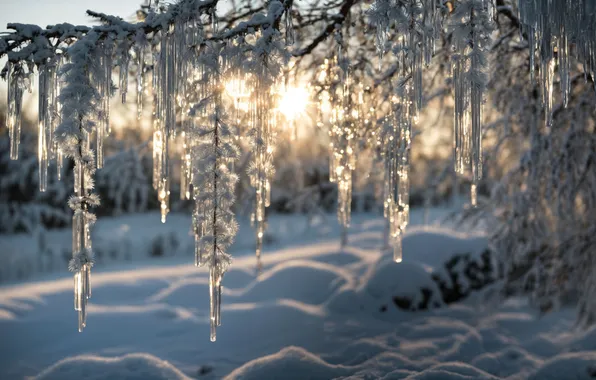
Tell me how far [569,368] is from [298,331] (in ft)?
10.4

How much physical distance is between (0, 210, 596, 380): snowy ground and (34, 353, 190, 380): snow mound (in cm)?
1

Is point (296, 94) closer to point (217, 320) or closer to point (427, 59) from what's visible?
point (427, 59)

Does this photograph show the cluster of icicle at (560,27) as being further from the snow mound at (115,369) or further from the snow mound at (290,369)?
the snow mound at (115,369)

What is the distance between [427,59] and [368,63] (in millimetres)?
1952

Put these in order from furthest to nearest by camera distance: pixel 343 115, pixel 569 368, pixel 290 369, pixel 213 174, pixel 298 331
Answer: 1. pixel 298 331
2. pixel 569 368
3. pixel 290 369
4. pixel 343 115
5. pixel 213 174

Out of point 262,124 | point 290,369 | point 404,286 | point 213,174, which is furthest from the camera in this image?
point 404,286

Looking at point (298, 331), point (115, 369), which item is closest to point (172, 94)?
point (115, 369)

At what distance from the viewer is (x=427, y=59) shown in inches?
103

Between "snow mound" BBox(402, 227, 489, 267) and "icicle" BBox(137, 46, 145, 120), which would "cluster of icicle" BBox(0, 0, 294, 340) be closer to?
"icicle" BBox(137, 46, 145, 120)

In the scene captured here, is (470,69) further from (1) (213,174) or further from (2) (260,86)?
(1) (213,174)

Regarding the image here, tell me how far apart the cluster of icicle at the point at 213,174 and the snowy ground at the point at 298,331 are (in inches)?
104

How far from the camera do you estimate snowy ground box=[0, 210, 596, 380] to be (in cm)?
514

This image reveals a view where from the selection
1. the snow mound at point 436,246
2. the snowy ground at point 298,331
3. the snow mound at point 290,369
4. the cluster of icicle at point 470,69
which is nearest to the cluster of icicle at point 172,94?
the cluster of icicle at point 470,69

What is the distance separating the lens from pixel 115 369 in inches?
197
